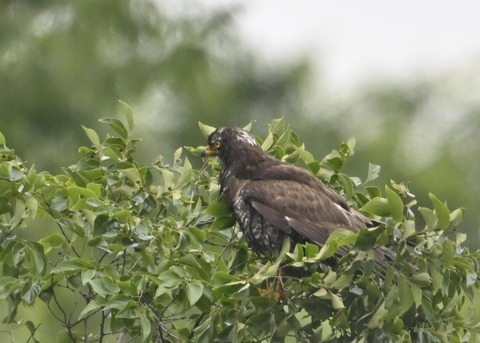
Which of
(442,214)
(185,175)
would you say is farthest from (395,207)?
(185,175)

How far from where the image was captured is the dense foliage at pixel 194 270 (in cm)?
554

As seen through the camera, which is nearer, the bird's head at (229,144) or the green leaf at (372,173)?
the green leaf at (372,173)

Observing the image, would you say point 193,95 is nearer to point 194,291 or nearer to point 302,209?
point 302,209

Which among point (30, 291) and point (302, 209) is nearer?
point (30, 291)

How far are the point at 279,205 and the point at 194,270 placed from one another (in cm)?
136

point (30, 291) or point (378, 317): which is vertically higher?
point (378, 317)

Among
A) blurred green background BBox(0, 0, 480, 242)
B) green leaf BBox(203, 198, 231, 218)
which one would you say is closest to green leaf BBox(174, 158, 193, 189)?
green leaf BBox(203, 198, 231, 218)

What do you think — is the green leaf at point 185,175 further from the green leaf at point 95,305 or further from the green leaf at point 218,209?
the green leaf at point 95,305

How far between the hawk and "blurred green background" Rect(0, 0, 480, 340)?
1187 centimetres

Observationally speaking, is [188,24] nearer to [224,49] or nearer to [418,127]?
[224,49]

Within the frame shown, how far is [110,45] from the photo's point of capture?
23.0 metres

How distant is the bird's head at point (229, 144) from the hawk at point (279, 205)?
3.0 inches

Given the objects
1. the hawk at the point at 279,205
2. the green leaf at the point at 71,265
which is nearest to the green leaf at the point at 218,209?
the hawk at the point at 279,205

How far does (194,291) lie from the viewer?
555cm
